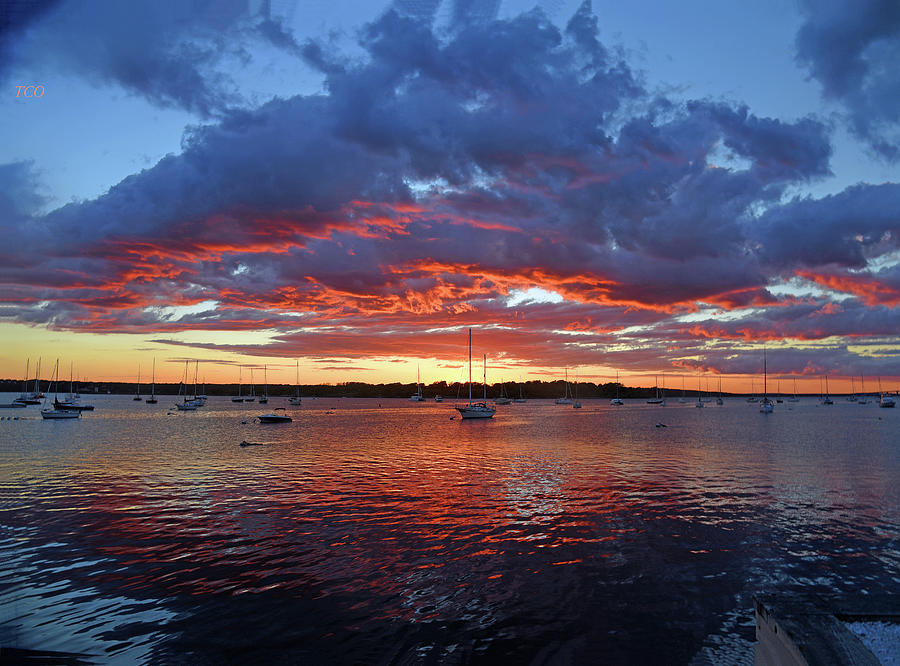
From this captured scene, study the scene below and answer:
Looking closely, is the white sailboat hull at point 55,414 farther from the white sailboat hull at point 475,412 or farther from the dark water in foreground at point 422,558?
the white sailboat hull at point 475,412

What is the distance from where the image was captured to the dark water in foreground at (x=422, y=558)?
459 inches

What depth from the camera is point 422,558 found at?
57.5ft

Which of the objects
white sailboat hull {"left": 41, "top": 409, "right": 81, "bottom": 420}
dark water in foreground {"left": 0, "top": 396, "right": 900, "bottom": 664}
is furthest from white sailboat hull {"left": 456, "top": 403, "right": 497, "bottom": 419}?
white sailboat hull {"left": 41, "top": 409, "right": 81, "bottom": 420}

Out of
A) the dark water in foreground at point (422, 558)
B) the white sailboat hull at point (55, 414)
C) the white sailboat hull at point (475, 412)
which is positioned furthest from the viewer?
the white sailboat hull at point (475, 412)

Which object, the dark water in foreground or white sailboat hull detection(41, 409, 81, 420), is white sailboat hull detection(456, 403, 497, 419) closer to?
the dark water in foreground

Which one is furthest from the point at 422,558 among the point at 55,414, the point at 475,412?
the point at 55,414

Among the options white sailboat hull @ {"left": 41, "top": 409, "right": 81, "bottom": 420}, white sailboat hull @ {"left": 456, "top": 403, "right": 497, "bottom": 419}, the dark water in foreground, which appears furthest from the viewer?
white sailboat hull @ {"left": 456, "top": 403, "right": 497, "bottom": 419}

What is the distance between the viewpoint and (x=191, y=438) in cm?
6675

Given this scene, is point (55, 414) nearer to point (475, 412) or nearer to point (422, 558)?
point (475, 412)

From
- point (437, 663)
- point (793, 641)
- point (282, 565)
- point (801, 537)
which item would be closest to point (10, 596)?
point (282, 565)

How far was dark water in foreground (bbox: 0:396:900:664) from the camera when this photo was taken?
11.6 m

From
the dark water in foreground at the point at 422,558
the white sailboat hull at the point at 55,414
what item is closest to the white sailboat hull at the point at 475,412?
the dark water in foreground at the point at 422,558

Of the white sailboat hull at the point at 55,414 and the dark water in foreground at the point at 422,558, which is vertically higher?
the dark water in foreground at the point at 422,558

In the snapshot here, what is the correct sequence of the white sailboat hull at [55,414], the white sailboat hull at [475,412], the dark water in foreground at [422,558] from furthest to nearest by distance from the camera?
1. the white sailboat hull at [475,412]
2. the white sailboat hull at [55,414]
3. the dark water in foreground at [422,558]
